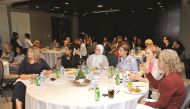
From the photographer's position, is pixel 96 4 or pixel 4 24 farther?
pixel 4 24

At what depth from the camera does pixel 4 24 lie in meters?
10.7

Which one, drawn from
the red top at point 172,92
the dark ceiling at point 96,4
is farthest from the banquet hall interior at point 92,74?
the dark ceiling at point 96,4

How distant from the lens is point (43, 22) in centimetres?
1377

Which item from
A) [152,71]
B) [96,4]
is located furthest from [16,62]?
[96,4]

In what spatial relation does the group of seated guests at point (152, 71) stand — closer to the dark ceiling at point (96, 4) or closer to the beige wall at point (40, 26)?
the dark ceiling at point (96, 4)

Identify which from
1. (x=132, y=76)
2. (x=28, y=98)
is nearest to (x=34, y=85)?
(x=28, y=98)

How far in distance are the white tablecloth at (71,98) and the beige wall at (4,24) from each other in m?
8.59

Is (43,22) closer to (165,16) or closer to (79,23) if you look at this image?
(79,23)

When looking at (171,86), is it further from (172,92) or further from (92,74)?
(92,74)

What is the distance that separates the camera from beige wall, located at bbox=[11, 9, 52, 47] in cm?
1268

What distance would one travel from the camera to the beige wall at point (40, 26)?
1268cm

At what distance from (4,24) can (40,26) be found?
2985mm

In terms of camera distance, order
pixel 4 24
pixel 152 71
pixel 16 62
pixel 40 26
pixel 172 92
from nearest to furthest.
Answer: pixel 172 92 < pixel 152 71 < pixel 16 62 < pixel 4 24 < pixel 40 26

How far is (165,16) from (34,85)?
1207 centimetres
